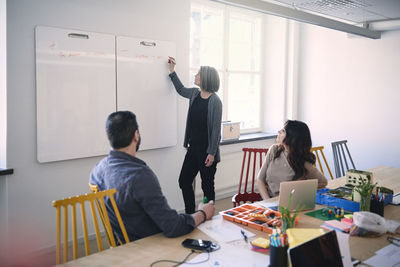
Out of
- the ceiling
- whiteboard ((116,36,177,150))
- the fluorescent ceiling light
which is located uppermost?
the ceiling

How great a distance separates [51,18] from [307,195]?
2343 millimetres

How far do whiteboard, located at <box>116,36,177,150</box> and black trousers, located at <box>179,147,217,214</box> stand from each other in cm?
37

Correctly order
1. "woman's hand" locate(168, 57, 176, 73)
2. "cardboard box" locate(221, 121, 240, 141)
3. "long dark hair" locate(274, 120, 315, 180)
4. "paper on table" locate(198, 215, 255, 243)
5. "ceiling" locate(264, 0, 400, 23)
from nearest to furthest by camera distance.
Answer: "paper on table" locate(198, 215, 255, 243) → "long dark hair" locate(274, 120, 315, 180) → "ceiling" locate(264, 0, 400, 23) → "woman's hand" locate(168, 57, 176, 73) → "cardboard box" locate(221, 121, 240, 141)

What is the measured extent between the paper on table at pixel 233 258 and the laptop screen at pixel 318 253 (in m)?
0.31

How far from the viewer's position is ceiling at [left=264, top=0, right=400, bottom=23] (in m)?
3.40

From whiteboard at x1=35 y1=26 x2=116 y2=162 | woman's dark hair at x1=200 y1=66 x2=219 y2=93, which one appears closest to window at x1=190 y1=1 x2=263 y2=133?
woman's dark hair at x1=200 y1=66 x2=219 y2=93

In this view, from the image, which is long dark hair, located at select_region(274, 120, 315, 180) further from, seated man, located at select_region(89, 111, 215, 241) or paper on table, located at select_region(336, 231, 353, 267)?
paper on table, located at select_region(336, 231, 353, 267)

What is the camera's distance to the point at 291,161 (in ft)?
9.23

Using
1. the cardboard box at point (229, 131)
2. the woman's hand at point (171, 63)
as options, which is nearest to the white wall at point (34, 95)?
the woman's hand at point (171, 63)

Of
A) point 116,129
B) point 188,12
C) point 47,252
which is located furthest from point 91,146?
point 188,12

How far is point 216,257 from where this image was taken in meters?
1.66

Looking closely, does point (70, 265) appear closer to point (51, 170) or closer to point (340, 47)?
point (51, 170)

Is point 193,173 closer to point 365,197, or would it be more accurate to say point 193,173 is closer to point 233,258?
point 365,197

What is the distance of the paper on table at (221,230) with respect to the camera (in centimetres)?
187
